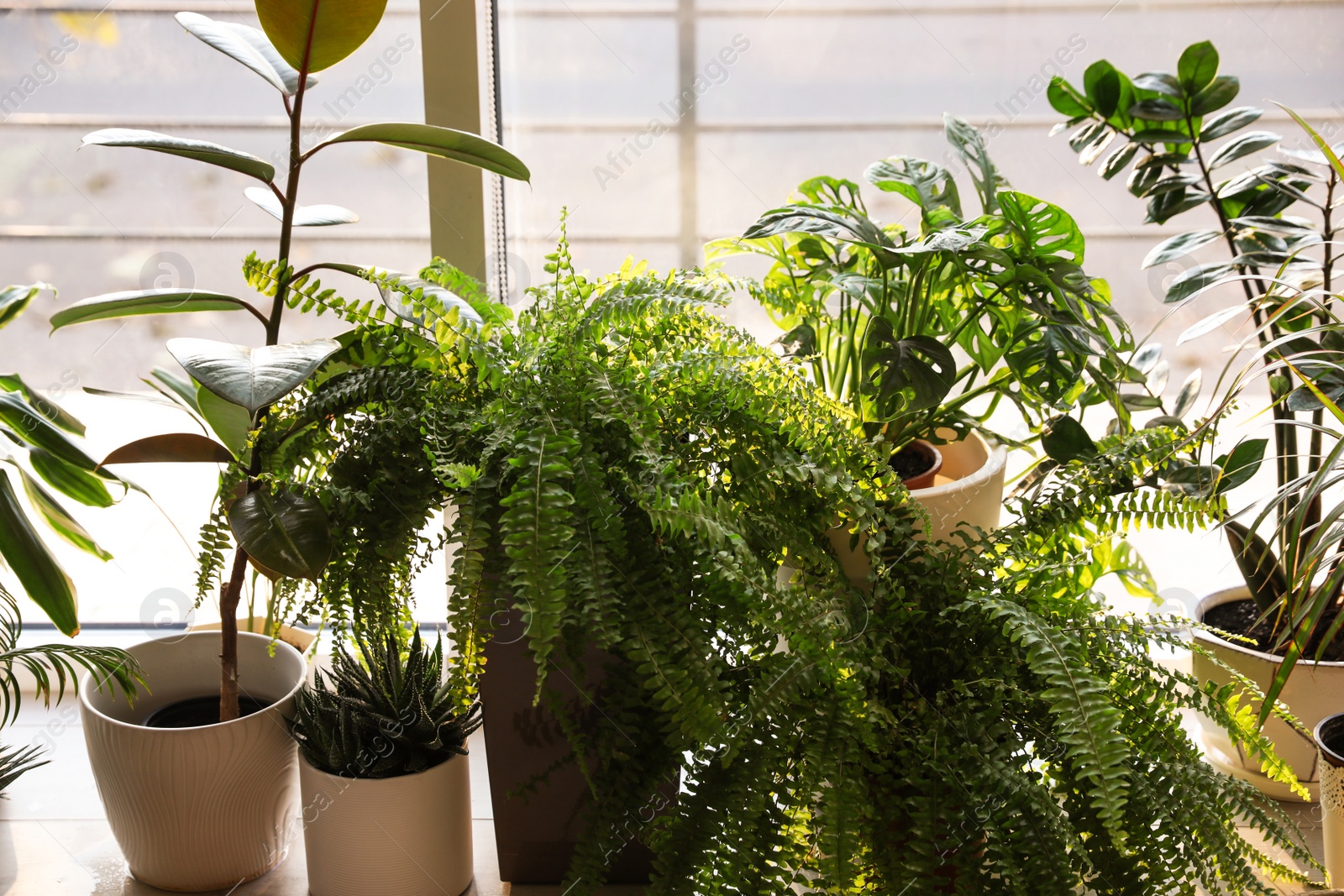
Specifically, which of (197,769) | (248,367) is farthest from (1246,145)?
(197,769)

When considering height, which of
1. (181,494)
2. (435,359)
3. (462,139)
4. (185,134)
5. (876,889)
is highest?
(185,134)

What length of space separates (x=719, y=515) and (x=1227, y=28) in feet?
5.33

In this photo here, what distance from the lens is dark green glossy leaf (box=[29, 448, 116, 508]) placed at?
1547 millimetres

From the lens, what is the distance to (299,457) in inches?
45.0

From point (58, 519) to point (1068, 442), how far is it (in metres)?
1.54

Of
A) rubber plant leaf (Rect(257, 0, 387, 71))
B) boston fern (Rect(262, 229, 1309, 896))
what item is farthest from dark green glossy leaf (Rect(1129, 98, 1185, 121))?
rubber plant leaf (Rect(257, 0, 387, 71))

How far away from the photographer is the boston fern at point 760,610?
101cm

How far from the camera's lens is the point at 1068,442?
4.73 feet

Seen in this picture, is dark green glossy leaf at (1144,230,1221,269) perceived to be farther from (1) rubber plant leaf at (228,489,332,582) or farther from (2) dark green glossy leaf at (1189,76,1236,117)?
(1) rubber plant leaf at (228,489,332,582)

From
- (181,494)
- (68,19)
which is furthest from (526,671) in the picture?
(68,19)

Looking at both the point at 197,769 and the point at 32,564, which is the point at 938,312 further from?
the point at 32,564

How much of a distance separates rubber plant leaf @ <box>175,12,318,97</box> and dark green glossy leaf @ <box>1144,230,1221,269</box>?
1.23 m

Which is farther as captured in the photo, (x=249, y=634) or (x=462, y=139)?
(x=249, y=634)

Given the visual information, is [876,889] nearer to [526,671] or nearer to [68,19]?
[526,671]
